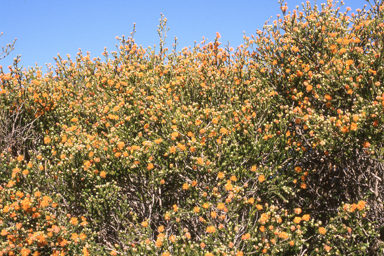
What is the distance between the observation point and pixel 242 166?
439 cm

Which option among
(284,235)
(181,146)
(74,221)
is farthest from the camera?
(74,221)

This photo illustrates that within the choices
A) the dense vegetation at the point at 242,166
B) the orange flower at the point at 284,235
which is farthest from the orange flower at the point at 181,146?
the orange flower at the point at 284,235

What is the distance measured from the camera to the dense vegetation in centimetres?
401

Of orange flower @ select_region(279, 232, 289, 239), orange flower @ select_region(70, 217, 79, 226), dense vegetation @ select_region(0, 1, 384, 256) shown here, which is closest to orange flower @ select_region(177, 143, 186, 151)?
dense vegetation @ select_region(0, 1, 384, 256)

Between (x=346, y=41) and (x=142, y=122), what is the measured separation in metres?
3.31

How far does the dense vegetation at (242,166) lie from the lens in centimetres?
401

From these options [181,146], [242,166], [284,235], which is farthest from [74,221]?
[284,235]

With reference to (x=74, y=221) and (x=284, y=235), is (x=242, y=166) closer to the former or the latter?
Answer: (x=284, y=235)

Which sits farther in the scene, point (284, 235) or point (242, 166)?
point (242, 166)

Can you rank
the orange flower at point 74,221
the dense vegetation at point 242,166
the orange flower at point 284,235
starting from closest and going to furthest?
the orange flower at point 284,235
the dense vegetation at point 242,166
the orange flower at point 74,221

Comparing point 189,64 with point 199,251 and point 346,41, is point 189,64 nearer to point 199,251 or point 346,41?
point 346,41

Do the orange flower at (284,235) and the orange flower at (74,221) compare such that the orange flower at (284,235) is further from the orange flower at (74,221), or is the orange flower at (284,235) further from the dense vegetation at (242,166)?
the orange flower at (74,221)

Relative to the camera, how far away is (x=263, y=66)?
223 inches

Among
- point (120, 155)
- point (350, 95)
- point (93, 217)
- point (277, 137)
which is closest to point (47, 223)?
point (93, 217)
